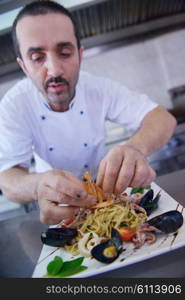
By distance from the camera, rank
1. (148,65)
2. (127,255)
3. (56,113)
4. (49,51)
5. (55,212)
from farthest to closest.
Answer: (148,65)
(56,113)
(49,51)
(55,212)
(127,255)

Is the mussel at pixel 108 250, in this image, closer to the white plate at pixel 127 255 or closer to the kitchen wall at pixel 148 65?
the white plate at pixel 127 255

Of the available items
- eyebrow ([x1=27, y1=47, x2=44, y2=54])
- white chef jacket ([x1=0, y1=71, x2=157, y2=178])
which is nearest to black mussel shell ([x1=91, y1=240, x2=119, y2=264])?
white chef jacket ([x1=0, y1=71, x2=157, y2=178])

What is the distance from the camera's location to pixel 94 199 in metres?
0.47

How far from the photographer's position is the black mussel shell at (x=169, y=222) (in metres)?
0.37

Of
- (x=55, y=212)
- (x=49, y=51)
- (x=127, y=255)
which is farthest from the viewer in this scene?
(x=49, y=51)

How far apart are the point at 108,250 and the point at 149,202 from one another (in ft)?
0.54

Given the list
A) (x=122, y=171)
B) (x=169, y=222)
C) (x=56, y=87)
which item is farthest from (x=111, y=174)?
(x=56, y=87)

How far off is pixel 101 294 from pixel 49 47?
0.66m

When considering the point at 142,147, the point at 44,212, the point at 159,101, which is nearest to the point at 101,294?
the point at 44,212

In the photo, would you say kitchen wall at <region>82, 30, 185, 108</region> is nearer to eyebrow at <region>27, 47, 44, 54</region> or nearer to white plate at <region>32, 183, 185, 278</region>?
eyebrow at <region>27, 47, 44, 54</region>

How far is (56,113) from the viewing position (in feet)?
2.87

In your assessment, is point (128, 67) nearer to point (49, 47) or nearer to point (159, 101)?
point (159, 101)

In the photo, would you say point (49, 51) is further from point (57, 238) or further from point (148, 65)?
point (148, 65)

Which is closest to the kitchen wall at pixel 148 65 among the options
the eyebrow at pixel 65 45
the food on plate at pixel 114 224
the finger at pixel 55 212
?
the eyebrow at pixel 65 45
